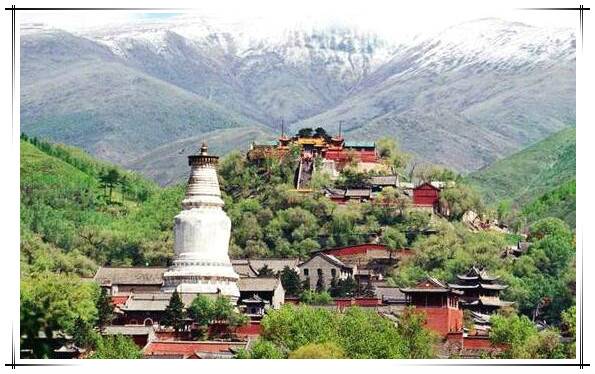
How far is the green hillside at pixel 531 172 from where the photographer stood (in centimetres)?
8316

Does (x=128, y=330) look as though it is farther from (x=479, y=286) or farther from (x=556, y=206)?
(x=556, y=206)

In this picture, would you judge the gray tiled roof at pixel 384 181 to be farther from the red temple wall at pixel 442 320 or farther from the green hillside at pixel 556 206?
the red temple wall at pixel 442 320

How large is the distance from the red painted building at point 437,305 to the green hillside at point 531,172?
29.8 metres

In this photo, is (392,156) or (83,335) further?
(392,156)

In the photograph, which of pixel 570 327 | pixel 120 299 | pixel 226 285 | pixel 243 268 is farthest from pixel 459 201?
pixel 570 327

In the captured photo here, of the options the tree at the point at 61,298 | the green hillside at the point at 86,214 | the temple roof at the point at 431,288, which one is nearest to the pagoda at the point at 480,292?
the temple roof at the point at 431,288

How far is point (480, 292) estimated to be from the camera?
55.2 metres

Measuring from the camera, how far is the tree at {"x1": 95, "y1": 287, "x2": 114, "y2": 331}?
155 ft

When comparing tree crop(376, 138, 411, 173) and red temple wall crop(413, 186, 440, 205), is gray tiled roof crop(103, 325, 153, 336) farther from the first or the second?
tree crop(376, 138, 411, 173)

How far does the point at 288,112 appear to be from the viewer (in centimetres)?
12706

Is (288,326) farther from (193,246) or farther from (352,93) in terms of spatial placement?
(352,93)

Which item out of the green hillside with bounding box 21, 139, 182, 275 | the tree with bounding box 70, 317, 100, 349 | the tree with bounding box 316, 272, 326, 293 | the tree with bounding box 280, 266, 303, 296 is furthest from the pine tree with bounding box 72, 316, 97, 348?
the tree with bounding box 316, 272, 326, 293

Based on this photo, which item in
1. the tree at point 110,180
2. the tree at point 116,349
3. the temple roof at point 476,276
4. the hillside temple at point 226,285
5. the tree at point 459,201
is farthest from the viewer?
the tree at point 110,180

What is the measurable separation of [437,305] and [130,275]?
1037cm
